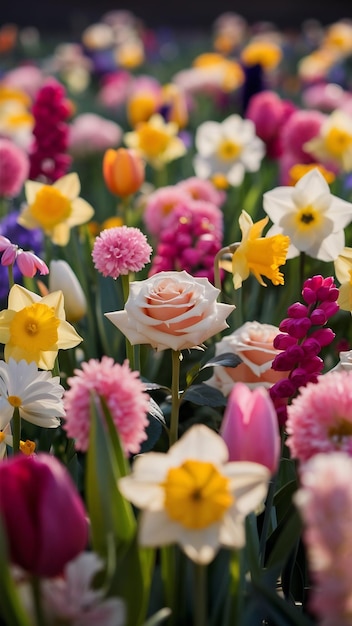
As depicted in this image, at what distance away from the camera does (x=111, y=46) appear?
4.96m

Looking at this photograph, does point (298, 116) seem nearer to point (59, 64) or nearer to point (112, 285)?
point (112, 285)

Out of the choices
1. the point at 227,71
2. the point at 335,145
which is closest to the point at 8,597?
the point at 335,145

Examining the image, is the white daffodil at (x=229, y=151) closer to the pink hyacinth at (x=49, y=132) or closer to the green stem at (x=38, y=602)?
the pink hyacinth at (x=49, y=132)

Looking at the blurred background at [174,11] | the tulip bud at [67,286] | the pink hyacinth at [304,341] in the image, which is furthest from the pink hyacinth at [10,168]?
the blurred background at [174,11]

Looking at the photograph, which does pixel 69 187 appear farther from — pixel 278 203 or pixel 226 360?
pixel 226 360

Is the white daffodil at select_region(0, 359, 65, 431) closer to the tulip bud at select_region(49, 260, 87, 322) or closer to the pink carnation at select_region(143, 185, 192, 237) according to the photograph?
the tulip bud at select_region(49, 260, 87, 322)

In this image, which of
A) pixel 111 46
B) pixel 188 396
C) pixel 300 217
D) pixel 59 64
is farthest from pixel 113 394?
pixel 111 46

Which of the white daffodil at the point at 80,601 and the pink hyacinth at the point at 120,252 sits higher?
the pink hyacinth at the point at 120,252

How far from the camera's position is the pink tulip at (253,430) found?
615 millimetres

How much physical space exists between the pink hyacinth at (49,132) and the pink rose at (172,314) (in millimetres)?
786

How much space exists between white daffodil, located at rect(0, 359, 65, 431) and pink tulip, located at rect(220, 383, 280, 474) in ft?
0.74

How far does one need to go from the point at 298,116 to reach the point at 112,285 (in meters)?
0.74

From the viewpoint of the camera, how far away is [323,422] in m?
0.61

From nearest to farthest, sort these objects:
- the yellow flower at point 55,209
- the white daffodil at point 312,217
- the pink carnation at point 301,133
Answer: the white daffodil at point 312,217, the yellow flower at point 55,209, the pink carnation at point 301,133
